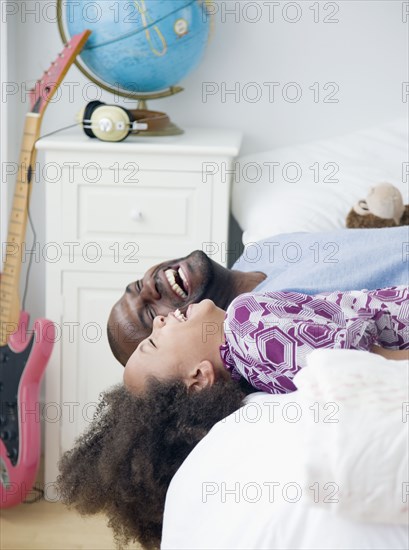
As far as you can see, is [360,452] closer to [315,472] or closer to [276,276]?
[315,472]

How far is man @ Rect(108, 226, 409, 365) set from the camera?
1.51 meters

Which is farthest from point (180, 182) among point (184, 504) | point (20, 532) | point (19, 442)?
point (184, 504)

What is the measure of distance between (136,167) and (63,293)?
366 millimetres

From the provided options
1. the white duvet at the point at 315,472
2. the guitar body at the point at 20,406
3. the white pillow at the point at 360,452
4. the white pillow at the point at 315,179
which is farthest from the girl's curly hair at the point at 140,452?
the guitar body at the point at 20,406

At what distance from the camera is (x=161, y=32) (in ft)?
6.96

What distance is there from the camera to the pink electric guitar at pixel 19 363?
2178mm

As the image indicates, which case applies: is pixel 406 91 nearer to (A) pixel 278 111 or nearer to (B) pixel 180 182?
(A) pixel 278 111

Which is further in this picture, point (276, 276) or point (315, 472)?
point (276, 276)

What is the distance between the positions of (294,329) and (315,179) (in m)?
1.15

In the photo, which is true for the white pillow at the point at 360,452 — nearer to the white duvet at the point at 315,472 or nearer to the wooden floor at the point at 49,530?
the white duvet at the point at 315,472

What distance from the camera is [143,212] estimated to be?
6.97 ft

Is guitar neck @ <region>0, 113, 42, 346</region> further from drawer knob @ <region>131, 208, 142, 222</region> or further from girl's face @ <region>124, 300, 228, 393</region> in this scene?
girl's face @ <region>124, 300, 228, 393</region>

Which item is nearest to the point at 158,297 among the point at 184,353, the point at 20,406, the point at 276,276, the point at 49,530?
the point at 276,276

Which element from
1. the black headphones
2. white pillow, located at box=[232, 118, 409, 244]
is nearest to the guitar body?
the black headphones
